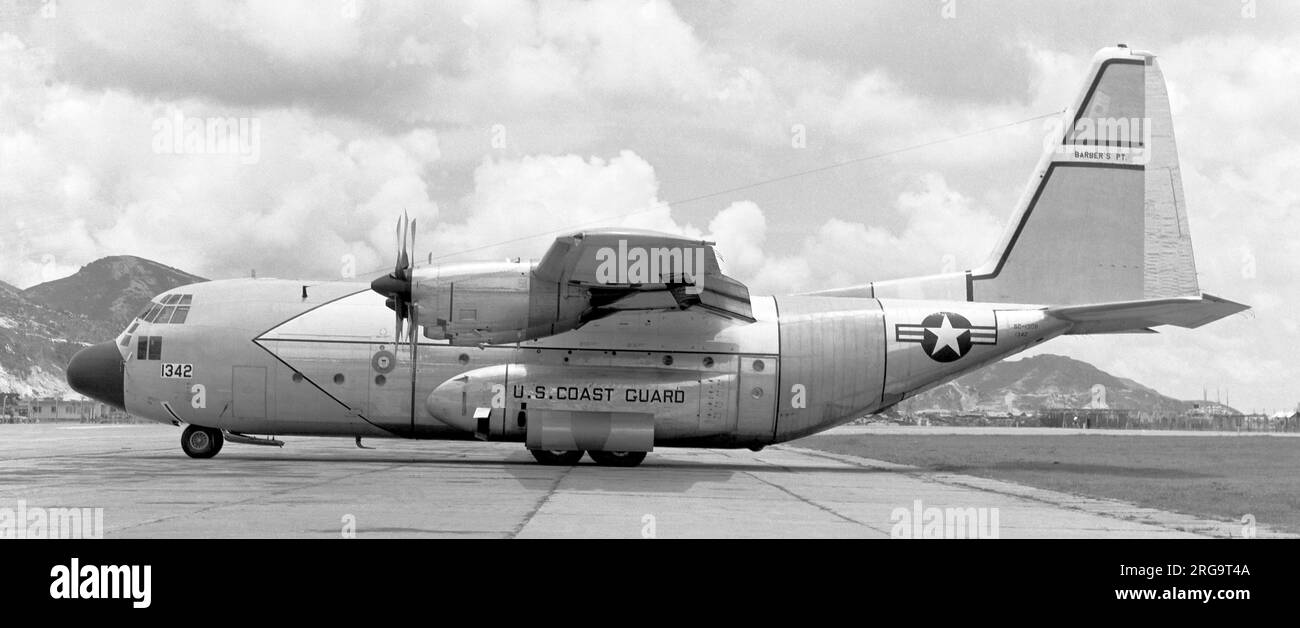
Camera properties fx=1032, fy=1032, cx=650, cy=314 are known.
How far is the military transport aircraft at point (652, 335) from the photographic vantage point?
2053 cm

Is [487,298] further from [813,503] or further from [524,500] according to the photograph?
[813,503]

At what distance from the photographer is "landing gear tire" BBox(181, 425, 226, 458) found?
22359mm

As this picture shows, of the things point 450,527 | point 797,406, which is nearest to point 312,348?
point 797,406

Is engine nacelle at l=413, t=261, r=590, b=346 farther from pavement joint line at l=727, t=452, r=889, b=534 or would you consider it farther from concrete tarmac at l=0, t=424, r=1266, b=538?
pavement joint line at l=727, t=452, r=889, b=534

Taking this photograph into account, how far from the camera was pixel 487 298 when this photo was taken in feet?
62.3

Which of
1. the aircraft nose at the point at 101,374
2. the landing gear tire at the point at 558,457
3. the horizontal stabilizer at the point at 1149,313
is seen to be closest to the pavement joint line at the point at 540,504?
the landing gear tire at the point at 558,457

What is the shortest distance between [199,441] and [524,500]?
37.4 ft

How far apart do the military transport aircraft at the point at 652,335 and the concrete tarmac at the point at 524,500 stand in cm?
105

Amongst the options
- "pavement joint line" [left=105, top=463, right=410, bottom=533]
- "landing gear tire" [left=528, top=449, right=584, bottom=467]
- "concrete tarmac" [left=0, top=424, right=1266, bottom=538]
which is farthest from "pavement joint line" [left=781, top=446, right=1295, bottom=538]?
"pavement joint line" [left=105, top=463, right=410, bottom=533]

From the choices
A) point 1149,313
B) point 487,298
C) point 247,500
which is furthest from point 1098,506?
point 247,500
